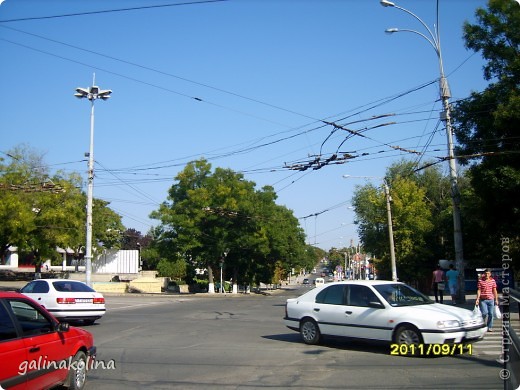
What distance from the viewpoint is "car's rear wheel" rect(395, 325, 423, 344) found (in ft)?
35.1

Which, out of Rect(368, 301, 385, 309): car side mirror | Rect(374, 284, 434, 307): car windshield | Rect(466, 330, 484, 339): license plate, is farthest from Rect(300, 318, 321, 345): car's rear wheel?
Rect(466, 330, 484, 339): license plate

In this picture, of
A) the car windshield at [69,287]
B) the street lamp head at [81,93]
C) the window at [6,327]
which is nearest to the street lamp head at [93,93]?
the street lamp head at [81,93]

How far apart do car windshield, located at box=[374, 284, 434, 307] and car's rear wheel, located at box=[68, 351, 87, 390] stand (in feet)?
21.0

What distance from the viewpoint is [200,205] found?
45562mm

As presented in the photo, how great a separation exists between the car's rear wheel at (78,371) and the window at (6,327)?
1.55 m

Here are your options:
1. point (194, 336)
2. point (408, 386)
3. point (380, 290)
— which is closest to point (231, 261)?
point (194, 336)

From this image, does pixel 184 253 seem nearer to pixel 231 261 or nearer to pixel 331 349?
pixel 231 261

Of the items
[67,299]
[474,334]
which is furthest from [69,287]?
[474,334]

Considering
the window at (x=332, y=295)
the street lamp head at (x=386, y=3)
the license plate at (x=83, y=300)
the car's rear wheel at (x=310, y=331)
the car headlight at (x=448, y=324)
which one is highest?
the street lamp head at (x=386, y=3)

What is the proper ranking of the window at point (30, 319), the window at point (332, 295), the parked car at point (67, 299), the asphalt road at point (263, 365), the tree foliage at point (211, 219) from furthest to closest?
the tree foliage at point (211, 219) < the parked car at point (67, 299) < the window at point (332, 295) < the asphalt road at point (263, 365) < the window at point (30, 319)

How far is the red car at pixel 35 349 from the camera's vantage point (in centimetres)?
613

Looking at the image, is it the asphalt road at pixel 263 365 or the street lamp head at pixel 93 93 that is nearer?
the asphalt road at pixel 263 365

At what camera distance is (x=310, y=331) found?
41.5ft

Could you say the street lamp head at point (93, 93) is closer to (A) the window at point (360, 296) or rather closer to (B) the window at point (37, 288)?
(B) the window at point (37, 288)
